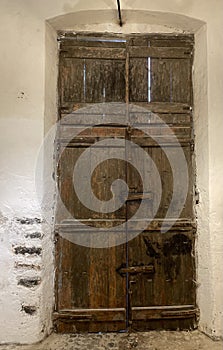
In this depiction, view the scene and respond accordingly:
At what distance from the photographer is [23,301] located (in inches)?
72.1

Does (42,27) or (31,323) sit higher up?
(42,27)

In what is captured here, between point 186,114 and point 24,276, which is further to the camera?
point 186,114

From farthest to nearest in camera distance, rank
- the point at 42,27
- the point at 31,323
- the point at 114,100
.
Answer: the point at 114,100, the point at 42,27, the point at 31,323

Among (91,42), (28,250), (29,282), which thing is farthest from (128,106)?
(29,282)

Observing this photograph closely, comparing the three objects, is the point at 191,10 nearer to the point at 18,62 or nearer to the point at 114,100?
the point at 114,100

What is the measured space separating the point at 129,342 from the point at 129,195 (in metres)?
0.89

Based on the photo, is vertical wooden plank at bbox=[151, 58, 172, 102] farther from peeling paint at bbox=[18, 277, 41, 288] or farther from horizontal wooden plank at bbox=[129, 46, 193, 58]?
Answer: peeling paint at bbox=[18, 277, 41, 288]

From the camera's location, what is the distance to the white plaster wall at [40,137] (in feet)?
6.06

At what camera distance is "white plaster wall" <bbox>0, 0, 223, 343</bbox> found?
185 centimetres

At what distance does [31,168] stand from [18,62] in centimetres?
66

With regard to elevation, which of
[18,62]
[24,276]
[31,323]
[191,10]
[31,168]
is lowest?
[31,323]

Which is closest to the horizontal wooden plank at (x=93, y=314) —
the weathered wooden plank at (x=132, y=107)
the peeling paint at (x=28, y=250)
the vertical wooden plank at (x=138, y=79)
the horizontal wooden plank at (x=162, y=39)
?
the peeling paint at (x=28, y=250)

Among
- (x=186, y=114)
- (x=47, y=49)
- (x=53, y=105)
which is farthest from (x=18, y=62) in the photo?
(x=186, y=114)

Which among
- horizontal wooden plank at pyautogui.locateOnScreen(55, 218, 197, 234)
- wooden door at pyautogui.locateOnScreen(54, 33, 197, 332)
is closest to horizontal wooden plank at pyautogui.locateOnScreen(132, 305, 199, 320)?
wooden door at pyautogui.locateOnScreen(54, 33, 197, 332)
